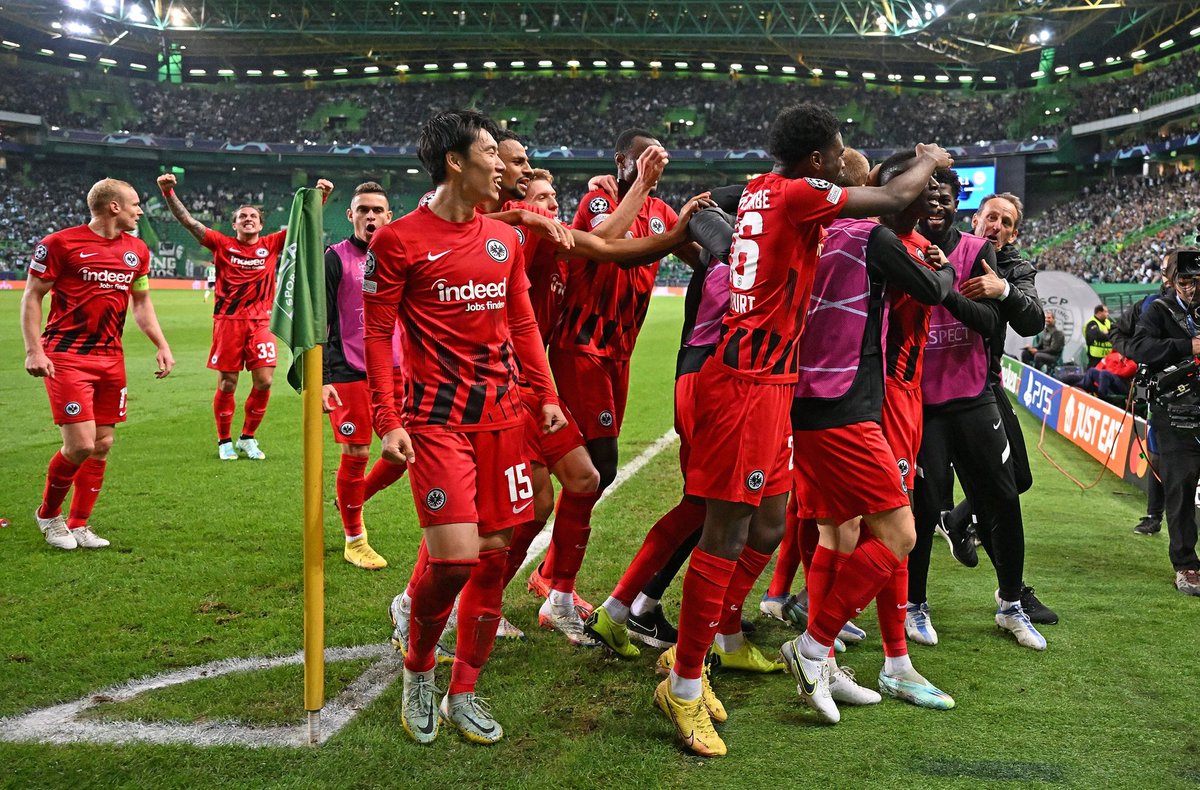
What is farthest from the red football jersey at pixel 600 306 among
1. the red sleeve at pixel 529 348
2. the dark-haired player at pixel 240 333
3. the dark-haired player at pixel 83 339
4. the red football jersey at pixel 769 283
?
the dark-haired player at pixel 240 333

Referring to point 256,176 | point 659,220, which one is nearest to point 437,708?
point 659,220

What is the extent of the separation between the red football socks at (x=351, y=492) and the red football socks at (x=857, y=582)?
3235mm

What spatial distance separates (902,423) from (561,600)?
1.91m

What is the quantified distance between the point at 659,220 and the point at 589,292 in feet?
1.89

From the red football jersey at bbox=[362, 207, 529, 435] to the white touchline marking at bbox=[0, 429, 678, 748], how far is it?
1224 millimetres

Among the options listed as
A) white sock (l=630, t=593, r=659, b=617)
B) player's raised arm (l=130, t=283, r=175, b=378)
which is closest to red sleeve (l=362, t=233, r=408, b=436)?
white sock (l=630, t=593, r=659, b=617)

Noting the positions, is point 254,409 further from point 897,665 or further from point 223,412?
point 897,665

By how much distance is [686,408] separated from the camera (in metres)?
3.88

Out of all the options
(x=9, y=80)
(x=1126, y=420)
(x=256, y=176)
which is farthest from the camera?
(x=256, y=176)

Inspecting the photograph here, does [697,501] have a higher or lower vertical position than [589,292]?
lower

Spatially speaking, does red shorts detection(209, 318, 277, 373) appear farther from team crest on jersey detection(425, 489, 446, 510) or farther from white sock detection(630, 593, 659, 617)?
team crest on jersey detection(425, 489, 446, 510)

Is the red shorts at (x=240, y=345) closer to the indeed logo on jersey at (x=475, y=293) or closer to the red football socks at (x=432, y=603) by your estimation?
the indeed logo on jersey at (x=475, y=293)

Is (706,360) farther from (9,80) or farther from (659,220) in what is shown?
(9,80)

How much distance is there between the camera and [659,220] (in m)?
4.98
